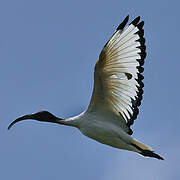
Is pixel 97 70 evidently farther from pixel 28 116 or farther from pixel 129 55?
pixel 28 116

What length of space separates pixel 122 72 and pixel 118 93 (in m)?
0.46

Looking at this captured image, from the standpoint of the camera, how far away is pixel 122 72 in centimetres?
1770

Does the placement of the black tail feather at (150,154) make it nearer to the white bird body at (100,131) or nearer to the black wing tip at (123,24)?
the white bird body at (100,131)

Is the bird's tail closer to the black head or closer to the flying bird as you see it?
the flying bird

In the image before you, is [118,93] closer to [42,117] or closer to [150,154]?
[150,154]

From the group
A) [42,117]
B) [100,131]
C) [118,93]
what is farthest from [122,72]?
[42,117]

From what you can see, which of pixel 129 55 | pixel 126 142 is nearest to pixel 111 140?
pixel 126 142

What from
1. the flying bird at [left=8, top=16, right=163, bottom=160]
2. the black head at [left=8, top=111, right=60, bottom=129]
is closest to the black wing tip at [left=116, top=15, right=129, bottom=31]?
the flying bird at [left=8, top=16, right=163, bottom=160]

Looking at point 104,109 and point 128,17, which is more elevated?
point 128,17

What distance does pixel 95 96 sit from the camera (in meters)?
17.7

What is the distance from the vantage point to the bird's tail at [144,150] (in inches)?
701

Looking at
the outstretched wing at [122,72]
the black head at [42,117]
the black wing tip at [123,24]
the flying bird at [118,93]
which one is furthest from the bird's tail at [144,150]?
the black wing tip at [123,24]

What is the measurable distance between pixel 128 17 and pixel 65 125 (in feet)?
7.45

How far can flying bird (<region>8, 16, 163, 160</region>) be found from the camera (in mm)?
17469
